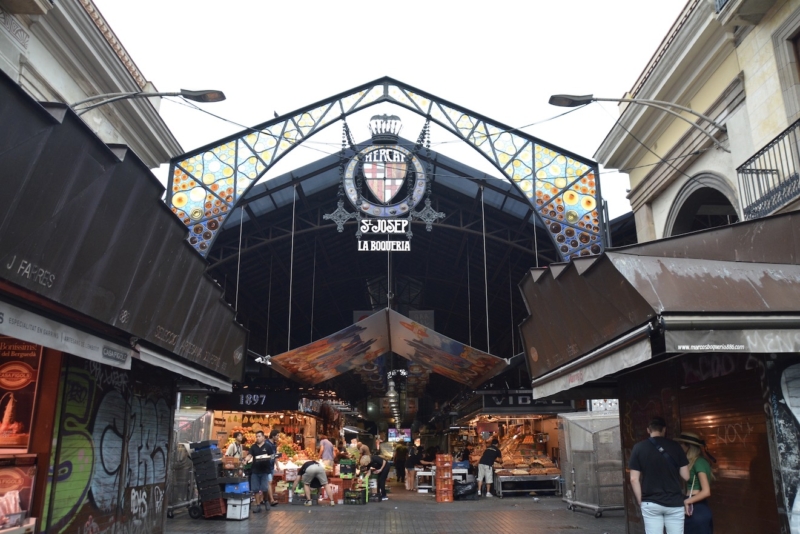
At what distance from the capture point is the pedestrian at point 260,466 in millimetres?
13680

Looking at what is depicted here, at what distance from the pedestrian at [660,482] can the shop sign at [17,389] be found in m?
6.03

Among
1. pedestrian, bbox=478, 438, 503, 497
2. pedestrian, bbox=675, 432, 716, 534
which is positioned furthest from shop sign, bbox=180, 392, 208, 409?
pedestrian, bbox=675, 432, 716, 534

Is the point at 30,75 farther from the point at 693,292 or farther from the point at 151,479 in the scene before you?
the point at 693,292

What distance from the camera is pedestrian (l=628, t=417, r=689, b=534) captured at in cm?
574

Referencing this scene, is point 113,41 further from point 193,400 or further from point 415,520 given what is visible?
point 193,400

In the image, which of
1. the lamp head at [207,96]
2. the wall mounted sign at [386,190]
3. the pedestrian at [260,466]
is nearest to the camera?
the lamp head at [207,96]

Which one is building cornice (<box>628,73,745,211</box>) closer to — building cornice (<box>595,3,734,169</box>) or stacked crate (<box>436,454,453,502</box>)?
building cornice (<box>595,3,734,169</box>)

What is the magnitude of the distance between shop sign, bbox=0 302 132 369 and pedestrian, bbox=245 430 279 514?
741 cm

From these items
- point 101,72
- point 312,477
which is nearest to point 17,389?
point 101,72

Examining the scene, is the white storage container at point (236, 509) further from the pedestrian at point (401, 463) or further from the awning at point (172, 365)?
the pedestrian at point (401, 463)

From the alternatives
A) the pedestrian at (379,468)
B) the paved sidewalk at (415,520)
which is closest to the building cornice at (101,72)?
the paved sidewalk at (415,520)

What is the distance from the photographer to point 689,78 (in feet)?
38.6

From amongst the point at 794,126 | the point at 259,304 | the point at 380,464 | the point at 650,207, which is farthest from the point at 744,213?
the point at 259,304

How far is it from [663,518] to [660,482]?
320 mm
